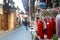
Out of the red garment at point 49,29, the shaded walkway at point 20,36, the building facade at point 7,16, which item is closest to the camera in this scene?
the red garment at point 49,29

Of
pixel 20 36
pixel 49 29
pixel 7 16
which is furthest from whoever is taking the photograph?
pixel 7 16

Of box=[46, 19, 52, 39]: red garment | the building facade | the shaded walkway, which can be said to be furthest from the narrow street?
box=[46, 19, 52, 39]: red garment

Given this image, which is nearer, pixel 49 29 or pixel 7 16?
pixel 49 29

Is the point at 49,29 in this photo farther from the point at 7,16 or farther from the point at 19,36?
the point at 7,16

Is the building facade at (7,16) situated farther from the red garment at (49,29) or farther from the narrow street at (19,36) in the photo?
the red garment at (49,29)

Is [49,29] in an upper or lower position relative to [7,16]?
upper

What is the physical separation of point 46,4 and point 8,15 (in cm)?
1228

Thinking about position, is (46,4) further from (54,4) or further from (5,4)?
(5,4)

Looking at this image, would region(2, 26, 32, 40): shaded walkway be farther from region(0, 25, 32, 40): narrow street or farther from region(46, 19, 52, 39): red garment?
region(46, 19, 52, 39): red garment

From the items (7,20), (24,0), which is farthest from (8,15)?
(24,0)

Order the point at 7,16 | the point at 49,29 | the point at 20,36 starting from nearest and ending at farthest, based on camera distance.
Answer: the point at 49,29, the point at 20,36, the point at 7,16

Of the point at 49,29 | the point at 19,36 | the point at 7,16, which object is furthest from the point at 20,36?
the point at 49,29

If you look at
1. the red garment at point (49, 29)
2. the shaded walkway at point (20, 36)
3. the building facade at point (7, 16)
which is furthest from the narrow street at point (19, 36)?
the red garment at point (49, 29)

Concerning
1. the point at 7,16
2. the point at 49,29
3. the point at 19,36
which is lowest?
the point at 19,36
